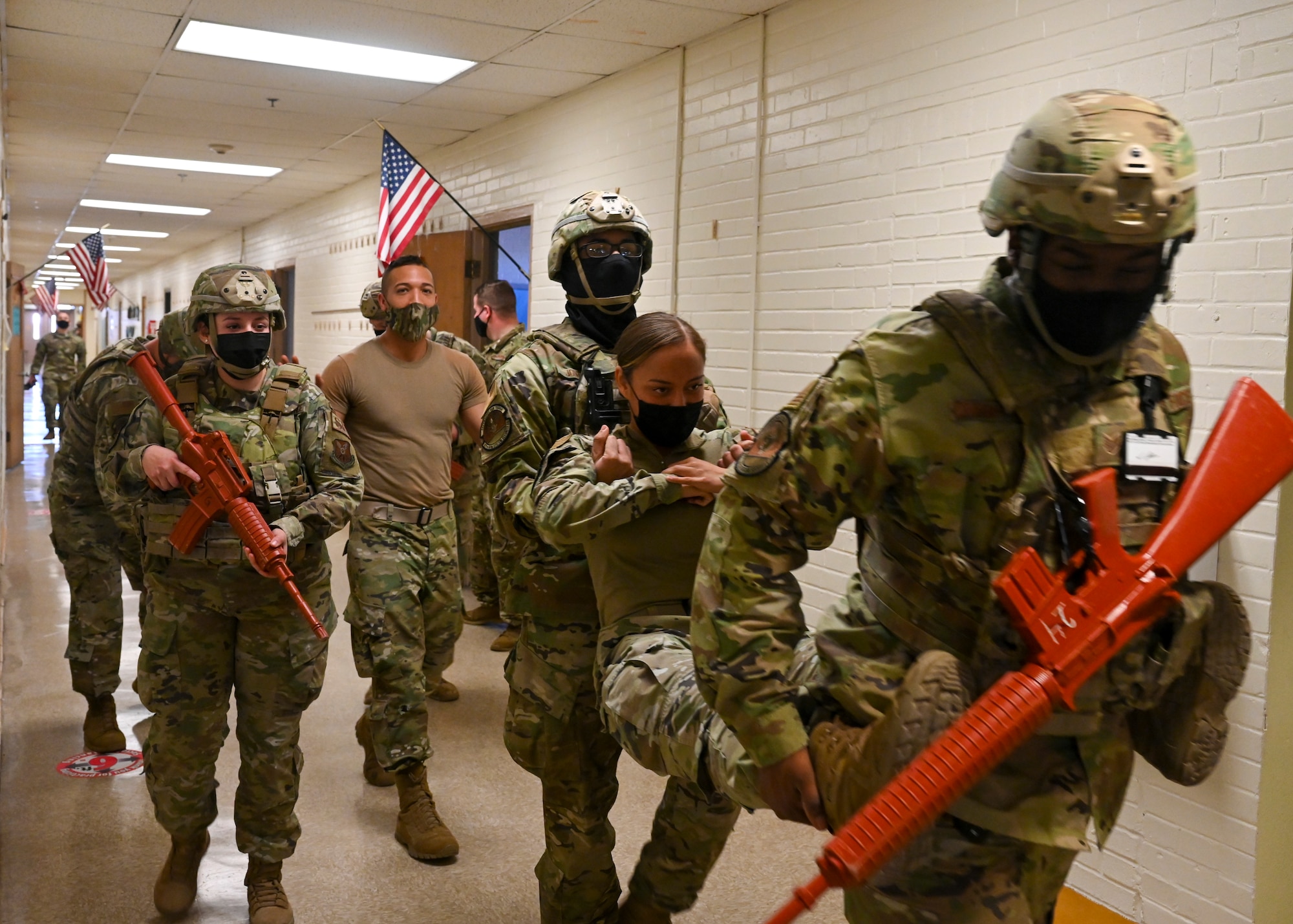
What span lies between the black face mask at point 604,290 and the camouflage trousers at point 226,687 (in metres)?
1.00

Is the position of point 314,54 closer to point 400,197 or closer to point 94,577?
point 400,197

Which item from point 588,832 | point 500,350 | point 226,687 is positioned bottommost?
point 588,832

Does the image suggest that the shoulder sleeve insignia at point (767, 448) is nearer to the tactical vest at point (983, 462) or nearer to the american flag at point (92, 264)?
the tactical vest at point (983, 462)

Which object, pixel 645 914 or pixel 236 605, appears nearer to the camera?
pixel 645 914

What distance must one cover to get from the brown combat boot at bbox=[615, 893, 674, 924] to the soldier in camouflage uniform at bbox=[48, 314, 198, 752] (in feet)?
8.11

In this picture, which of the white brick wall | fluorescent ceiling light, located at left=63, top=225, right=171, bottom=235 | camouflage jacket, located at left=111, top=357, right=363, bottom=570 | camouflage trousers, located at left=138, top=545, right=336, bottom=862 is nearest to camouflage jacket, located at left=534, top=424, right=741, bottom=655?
camouflage jacket, located at left=111, top=357, right=363, bottom=570

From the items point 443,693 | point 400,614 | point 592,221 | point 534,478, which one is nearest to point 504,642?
point 443,693

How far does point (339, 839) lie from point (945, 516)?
2707mm

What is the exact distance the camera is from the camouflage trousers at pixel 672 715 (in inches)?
64.7

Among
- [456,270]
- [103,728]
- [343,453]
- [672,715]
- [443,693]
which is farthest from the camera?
[456,270]

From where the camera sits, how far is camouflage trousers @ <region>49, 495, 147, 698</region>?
4203mm

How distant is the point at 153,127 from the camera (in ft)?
26.5

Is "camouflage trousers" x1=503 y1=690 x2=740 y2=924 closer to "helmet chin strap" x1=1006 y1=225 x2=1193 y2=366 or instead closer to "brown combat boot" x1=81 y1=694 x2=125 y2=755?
"helmet chin strap" x1=1006 y1=225 x2=1193 y2=366

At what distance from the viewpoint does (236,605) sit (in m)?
2.80
